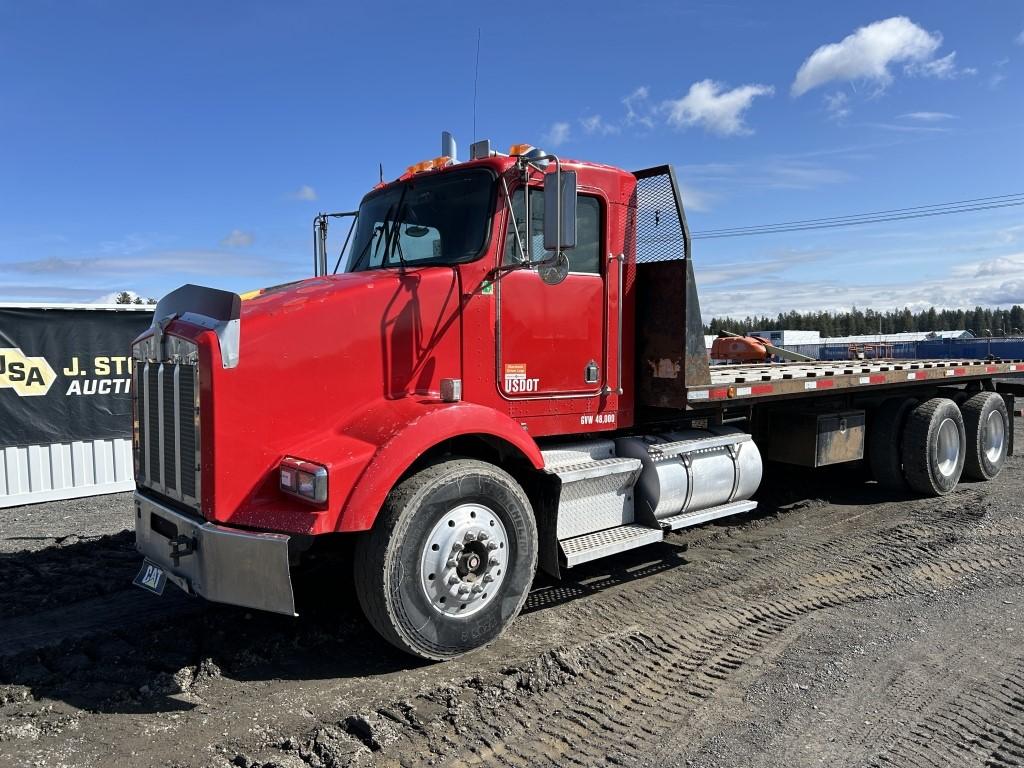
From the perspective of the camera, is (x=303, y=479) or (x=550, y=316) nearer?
(x=303, y=479)

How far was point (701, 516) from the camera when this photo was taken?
5.72m

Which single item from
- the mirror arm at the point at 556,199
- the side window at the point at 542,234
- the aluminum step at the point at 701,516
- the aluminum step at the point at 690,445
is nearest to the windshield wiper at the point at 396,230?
the side window at the point at 542,234

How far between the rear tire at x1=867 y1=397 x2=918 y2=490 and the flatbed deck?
359 millimetres

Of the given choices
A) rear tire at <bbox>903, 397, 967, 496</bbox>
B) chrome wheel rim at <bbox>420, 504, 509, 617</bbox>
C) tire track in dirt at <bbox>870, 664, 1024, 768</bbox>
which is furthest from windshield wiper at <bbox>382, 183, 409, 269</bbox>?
rear tire at <bbox>903, 397, 967, 496</bbox>

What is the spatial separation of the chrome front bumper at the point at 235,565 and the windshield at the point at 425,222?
212 centimetres

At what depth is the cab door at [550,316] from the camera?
189 inches

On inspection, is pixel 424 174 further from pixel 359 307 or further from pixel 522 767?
pixel 522 767

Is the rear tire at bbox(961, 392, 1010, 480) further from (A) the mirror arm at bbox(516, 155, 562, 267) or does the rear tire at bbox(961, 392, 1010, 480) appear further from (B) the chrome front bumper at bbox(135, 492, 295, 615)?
(B) the chrome front bumper at bbox(135, 492, 295, 615)

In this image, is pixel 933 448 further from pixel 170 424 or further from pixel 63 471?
pixel 63 471

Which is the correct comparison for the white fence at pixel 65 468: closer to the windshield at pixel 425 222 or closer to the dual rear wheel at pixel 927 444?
the windshield at pixel 425 222

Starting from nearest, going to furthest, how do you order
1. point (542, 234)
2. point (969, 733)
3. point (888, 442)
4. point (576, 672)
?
point (969, 733)
point (576, 672)
point (542, 234)
point (888, 442)

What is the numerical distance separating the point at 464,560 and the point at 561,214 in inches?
80.3

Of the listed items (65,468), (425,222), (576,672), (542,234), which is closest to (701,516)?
(576,672)

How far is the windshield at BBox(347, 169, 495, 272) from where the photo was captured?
4.76 m
